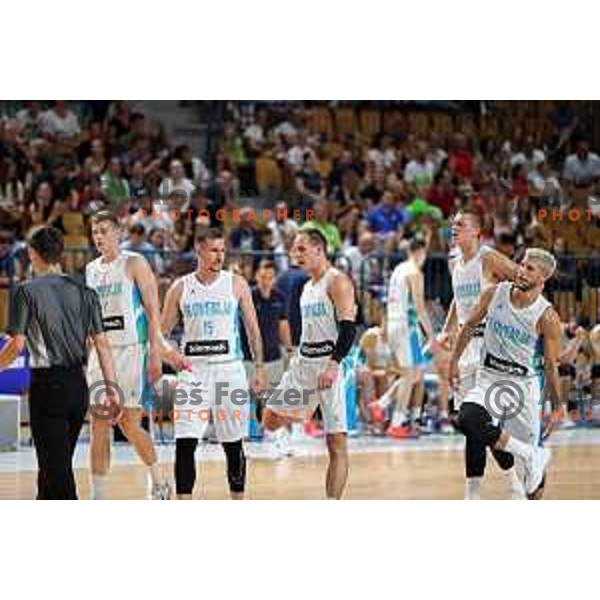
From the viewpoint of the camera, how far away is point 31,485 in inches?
459

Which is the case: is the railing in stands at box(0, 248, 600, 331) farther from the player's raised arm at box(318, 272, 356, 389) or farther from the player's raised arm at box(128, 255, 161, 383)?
the player's raised arm at box(318, 272, 356, 389)

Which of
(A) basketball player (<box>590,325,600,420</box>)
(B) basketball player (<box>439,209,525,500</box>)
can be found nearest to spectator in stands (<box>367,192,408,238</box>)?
(A) basketball player (<box>590,325,600,420</box>)

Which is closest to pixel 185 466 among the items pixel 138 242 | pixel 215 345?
pixel 215 345

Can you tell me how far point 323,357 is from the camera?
34.6 feet

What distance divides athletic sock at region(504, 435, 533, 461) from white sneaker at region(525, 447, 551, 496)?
0.12ft

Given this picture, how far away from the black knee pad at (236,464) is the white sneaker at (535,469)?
1896 millimetres

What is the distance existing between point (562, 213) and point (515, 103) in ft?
9.96

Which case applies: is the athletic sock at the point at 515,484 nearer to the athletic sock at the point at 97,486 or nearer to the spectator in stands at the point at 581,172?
the athletic sock at the point at 97,486

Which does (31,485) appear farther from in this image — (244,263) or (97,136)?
(97,136)

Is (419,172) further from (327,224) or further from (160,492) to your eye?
(160,492)

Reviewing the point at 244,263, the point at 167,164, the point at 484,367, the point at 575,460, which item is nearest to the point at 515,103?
the point at 167,164

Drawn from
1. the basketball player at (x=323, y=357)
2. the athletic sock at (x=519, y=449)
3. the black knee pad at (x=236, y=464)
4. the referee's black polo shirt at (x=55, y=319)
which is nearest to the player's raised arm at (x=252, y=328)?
the basketball player at (x=323, y=357)

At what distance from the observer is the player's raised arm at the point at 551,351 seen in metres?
10.0

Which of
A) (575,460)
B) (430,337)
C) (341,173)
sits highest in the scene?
(341,173)
